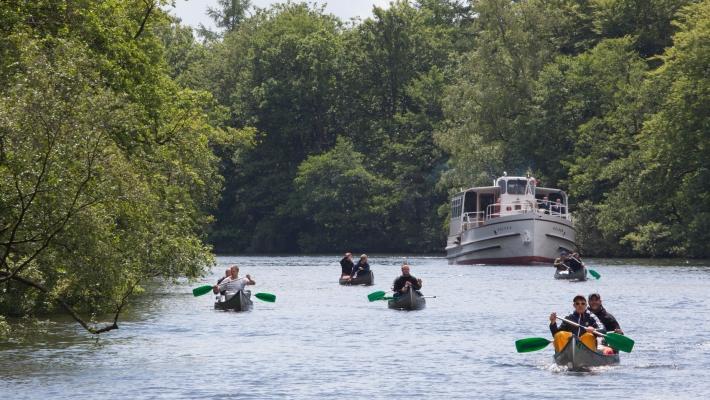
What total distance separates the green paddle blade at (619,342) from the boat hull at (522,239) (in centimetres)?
4528

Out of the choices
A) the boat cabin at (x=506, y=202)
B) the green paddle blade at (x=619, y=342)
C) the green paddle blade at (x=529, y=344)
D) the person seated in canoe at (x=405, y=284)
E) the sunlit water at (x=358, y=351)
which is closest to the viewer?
the sunlit water at (x=358, y=351)

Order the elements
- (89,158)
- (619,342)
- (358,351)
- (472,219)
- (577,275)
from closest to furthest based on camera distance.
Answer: (89,158) < (619,342) < (358,351) < (577,275) < (472,219)

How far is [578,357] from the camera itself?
2745 cm

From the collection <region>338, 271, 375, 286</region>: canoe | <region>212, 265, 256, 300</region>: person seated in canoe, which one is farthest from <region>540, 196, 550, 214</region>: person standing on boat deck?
<region>212, 265, 256, 300</region>: person seated in canoe

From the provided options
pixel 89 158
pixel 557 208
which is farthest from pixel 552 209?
pixel 89 158

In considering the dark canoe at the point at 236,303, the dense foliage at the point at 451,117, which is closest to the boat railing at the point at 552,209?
the dense foliage at the point at 451,117

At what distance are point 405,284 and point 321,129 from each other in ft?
250

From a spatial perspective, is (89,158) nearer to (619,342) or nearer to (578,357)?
(578,357)

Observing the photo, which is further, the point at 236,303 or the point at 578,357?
the point at 236,303

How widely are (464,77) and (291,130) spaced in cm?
2016

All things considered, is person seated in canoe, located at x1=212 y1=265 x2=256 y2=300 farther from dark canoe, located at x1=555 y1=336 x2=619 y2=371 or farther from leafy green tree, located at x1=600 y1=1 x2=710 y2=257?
leafy green tree, located at x1=600 y1=1 x2=710 y2=257

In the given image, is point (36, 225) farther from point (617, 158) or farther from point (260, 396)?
point (617, 158)

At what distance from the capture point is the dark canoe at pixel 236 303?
141 ft

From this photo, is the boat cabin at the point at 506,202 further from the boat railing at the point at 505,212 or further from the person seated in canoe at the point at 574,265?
the person seated in canoe at the point at 574,265
